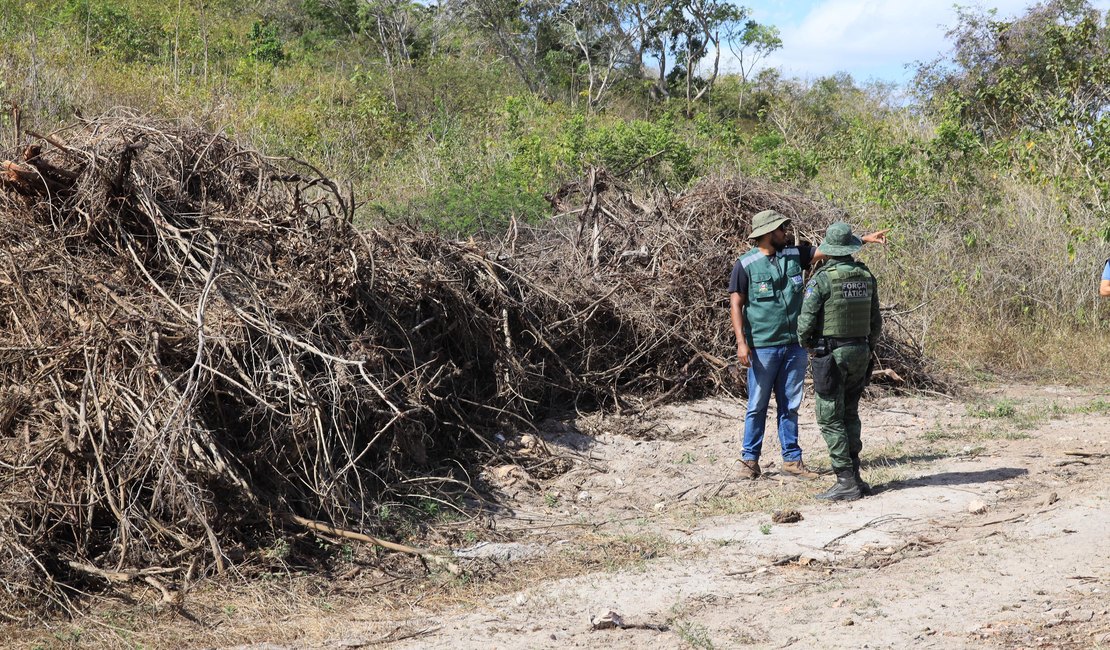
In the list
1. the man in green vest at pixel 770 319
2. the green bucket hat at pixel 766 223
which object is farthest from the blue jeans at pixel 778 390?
the green bucket hat at pixel 766 223

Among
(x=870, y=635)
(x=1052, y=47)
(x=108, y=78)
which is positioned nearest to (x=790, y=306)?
(x=870, y=635)

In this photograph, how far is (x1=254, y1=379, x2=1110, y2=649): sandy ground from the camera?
13.9ft

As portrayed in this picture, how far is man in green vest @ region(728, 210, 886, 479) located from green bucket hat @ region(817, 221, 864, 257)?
342 mm

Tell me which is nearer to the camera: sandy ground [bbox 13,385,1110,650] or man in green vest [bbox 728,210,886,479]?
Result: sandy ground [bbox 13,385,1110,650]

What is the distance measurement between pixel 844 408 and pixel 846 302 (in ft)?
2.14

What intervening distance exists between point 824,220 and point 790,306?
3.69 metres

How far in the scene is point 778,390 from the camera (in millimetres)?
6688

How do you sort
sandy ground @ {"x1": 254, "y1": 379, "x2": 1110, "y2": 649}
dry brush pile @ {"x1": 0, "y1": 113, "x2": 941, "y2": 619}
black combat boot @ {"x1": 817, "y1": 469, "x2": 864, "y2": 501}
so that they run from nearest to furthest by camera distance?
sandy ground @ {"x1": 254, "y1": 379, "x2": 1110, "y2": 649} < dry brush pile @ {"x1": 0, "y1": 113, "x2": 941, "y2": 619} < black combat boot @ {"x1": 817, "y1": 469, "x2": 864, "y2": 501}

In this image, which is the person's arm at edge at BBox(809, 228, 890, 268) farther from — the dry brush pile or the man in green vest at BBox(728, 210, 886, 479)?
the dry brush pile

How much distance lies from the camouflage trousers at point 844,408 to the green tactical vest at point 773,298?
537 millimetres

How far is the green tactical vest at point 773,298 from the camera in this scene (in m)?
6.48

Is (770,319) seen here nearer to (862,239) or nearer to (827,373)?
(827,373)

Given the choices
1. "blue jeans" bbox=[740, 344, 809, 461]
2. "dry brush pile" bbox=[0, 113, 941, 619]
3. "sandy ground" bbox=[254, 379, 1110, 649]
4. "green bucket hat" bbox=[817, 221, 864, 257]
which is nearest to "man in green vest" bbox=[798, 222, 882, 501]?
"green bucket hat" bbox=[817, 221, 864, 257]

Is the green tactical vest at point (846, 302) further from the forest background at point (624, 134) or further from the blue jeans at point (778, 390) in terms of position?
the forest background at point (624, 134)
